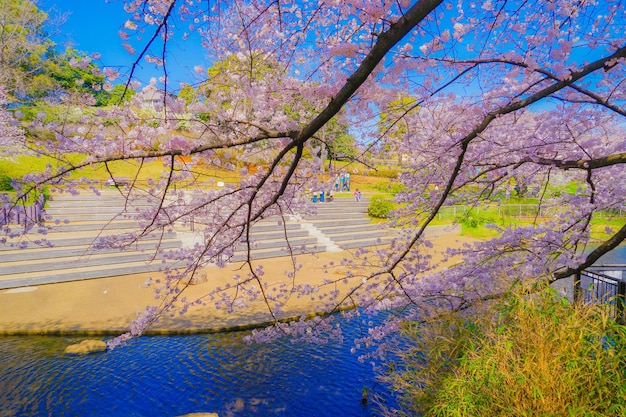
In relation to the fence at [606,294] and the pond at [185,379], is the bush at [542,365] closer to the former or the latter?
the fence at [606,294]

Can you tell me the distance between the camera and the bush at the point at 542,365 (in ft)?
7.57

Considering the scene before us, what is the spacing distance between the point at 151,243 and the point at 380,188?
1605 cm

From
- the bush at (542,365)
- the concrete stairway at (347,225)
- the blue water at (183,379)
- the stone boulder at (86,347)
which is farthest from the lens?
the concrete stairway at (347,225)

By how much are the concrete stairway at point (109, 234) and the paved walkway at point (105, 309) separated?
1.57 ft

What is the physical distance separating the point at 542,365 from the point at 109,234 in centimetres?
942

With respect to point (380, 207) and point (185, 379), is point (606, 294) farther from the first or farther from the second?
point (380, 207)

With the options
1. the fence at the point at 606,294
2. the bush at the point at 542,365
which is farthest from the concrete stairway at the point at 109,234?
the fence at the point at 606,294

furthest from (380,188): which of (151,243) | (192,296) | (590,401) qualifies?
(590,401)

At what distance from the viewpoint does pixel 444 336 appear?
3492 mm

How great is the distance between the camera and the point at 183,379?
15.3 feet

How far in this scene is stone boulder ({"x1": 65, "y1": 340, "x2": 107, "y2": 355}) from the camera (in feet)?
17.1

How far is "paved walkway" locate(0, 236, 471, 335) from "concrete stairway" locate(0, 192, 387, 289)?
48cm

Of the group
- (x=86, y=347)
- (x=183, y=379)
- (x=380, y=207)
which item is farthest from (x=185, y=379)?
(x=380, y=207)

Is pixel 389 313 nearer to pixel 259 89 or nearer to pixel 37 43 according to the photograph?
pixel 259 89
